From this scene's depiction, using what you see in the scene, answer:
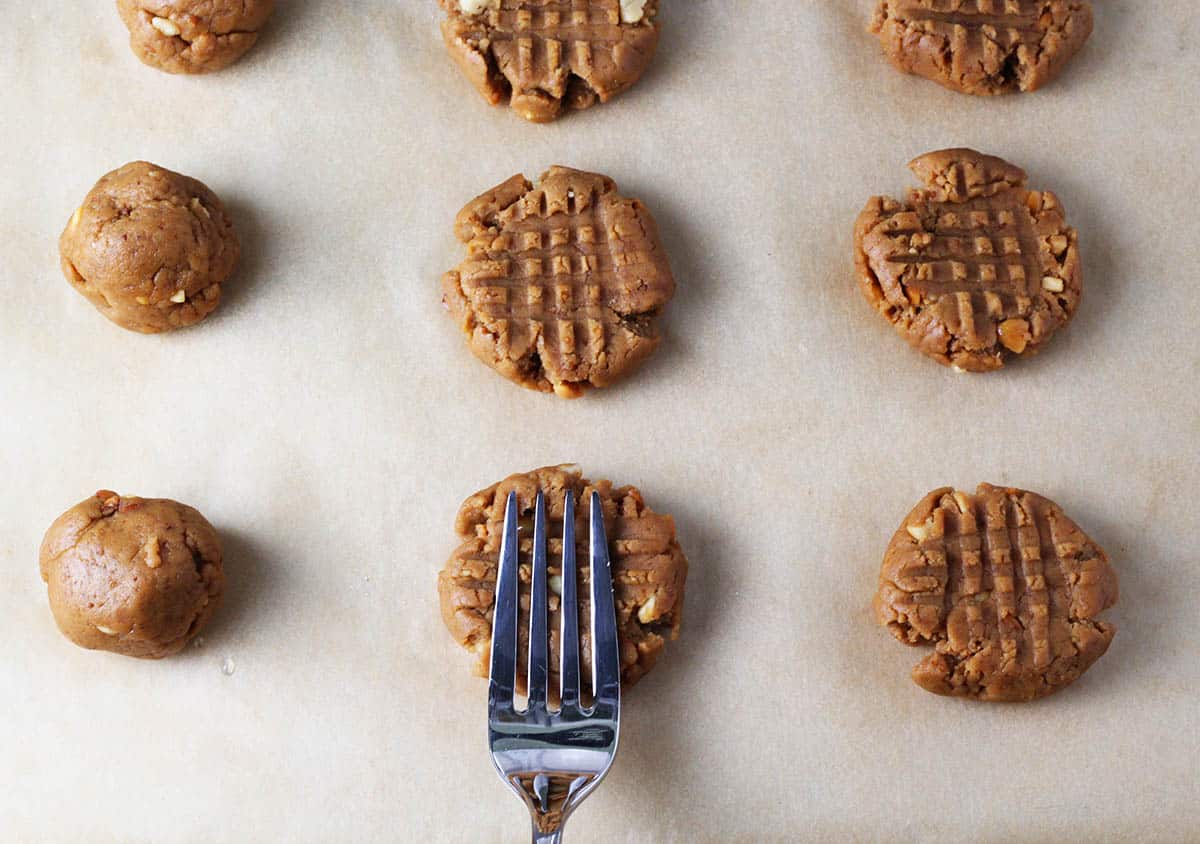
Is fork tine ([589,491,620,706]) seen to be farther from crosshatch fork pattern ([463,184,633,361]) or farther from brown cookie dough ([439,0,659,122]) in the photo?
brown cookie dough ([439,0,659,122])

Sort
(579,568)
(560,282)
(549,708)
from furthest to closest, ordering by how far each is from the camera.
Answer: (560,282), (579,568), (549,708)

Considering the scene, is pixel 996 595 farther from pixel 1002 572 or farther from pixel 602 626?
pixel 602 626

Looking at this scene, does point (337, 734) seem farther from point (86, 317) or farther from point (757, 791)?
point (86, 317)

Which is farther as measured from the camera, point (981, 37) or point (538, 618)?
point (981, 37)

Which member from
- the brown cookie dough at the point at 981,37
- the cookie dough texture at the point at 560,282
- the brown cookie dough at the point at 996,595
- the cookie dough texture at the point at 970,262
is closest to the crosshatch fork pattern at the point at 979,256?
the cookie dough texture at the point at 970,262

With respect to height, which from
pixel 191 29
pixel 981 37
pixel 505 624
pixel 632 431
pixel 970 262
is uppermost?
pixel 981 37

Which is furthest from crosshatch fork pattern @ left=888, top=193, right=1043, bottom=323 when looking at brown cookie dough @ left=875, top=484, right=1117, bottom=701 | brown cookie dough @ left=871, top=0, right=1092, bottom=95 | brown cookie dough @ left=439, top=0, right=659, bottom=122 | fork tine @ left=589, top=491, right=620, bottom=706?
fork tine @ left=589, top=491, right=620, bottom=706

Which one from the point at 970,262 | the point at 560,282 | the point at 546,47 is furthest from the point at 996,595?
the point at 546,47
